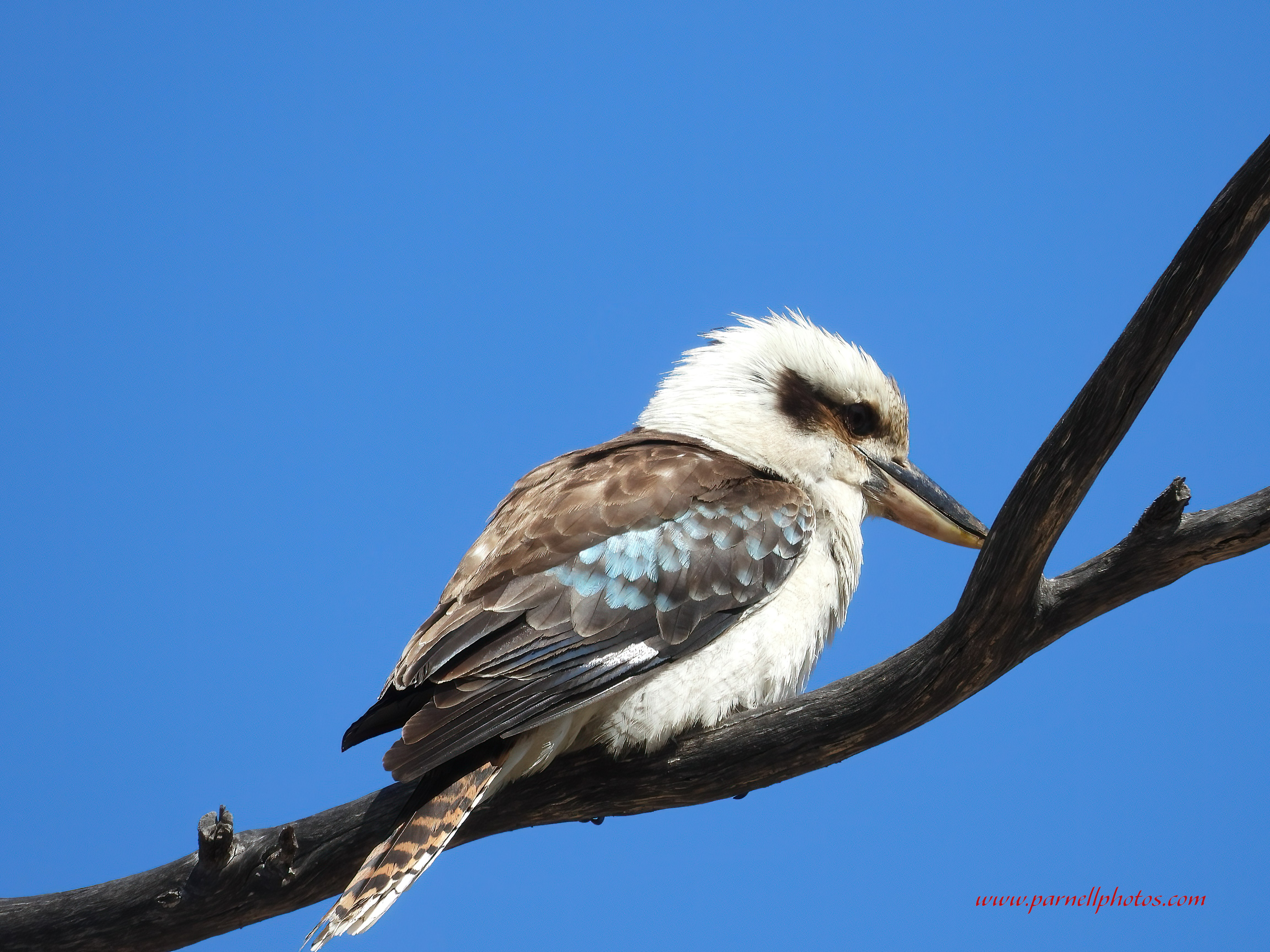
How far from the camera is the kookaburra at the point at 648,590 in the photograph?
1.96 meters

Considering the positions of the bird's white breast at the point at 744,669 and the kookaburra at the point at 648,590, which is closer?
the kookaburra at the point at 648,590

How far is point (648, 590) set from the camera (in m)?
2.19

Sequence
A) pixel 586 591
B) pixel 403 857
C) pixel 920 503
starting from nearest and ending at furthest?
pixel 403 857
pixel 586 591
pixel 920 503

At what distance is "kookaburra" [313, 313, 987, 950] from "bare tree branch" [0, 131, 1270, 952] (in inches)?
4.3

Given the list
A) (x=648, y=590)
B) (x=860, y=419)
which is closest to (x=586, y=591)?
(x=648, y=590)

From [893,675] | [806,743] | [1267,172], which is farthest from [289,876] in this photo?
Result: [1267,172]

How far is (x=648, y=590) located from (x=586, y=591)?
4.7 inches

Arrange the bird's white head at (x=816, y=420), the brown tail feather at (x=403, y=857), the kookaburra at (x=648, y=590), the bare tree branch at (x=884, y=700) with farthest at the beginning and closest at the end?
the bird's white head at (x=816, y=420) → the kookaburra at (x=648, y=590) → the brown tail feather at (x=403, y=857) → the bare tree branch at (x=884, y=700)

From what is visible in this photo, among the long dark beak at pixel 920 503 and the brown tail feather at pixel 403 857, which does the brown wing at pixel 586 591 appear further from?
the long dark beak at pixel 920 503

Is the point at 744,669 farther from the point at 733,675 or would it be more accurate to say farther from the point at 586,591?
the point at 586,591

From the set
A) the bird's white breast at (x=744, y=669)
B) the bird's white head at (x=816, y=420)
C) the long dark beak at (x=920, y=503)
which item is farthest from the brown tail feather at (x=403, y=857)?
the long dark beak at (x=920, y=503)

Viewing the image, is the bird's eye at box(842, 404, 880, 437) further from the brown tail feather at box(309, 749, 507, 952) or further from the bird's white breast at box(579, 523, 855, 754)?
the brown tail feather at box(309, 749, 507, 952)

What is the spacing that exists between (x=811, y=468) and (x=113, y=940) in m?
1.72

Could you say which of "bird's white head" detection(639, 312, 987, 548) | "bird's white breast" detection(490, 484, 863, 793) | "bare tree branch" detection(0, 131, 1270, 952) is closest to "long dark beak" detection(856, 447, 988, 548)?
"bird's white head" detection(639, 312, 987, 548)
